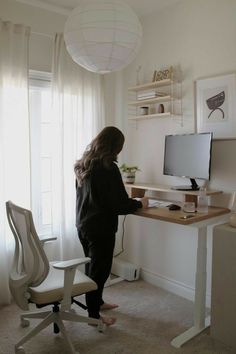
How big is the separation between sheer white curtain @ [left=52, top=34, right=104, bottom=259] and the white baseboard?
0.71m

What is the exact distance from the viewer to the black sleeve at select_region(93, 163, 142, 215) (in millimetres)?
2420

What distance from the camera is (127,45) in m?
1.84

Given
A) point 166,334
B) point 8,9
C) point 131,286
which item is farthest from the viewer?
point 131,286

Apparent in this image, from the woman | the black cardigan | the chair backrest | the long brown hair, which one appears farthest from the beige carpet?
the long brown hair

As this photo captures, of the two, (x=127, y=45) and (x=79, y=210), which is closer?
(x=127, y=45)

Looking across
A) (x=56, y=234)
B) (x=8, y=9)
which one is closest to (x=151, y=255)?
(x=56, y=234)

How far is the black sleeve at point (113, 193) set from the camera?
242 cm

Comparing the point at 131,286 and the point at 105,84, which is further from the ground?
the point at 105,84

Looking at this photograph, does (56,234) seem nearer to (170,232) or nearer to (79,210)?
(79,210)

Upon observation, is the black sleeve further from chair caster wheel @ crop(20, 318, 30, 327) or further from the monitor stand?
chair caster wheel @ crop(20, 318, 30, 327)

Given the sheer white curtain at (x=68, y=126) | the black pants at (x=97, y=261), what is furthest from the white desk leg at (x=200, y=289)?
the sheer white curtain at (x=68, y=126)

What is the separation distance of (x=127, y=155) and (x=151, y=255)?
107 centimetres

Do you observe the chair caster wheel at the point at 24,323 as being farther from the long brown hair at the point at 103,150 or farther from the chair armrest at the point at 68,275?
the long brown hair at the point at 103,150

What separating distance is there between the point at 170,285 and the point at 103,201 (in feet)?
4.40
